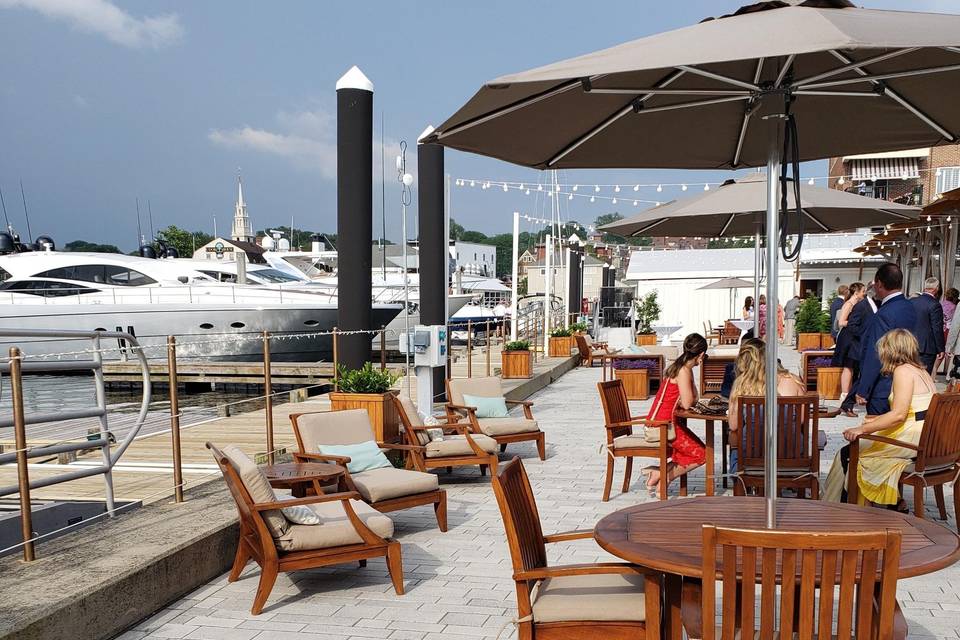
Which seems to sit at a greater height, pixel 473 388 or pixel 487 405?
pixel 473 388

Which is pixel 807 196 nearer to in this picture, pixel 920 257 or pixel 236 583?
pixel 236 583

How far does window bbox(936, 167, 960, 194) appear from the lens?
23.5 metres

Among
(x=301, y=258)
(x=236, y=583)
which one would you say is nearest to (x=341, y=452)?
(x=236, y=583)

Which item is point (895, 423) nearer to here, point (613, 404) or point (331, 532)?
point (613, 404)

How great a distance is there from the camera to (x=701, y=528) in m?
2.69

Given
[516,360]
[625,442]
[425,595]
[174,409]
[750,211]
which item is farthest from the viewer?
[516,360]

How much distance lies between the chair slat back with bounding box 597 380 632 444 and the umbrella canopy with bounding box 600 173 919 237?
5.26ft

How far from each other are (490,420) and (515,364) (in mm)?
6439

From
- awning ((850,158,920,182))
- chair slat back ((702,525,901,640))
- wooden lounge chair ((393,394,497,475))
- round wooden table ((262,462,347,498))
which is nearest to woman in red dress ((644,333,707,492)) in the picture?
wooden lounge chair ((393,394,497,475))

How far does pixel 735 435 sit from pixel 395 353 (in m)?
25.2

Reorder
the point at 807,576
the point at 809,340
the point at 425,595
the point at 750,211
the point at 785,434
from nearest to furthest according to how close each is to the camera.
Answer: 1. the point at 807,576
2. the point at 425,595
3. the point at 785,434
4. the point at 750,211
5. the point at 809,340

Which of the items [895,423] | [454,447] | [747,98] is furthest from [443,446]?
[747,98]

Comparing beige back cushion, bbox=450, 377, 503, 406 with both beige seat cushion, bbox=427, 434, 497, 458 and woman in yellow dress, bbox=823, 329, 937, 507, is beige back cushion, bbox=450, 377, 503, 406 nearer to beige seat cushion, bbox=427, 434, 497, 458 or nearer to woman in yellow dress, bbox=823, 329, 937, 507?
beige seat cushion, bbox=427, 434, 497, 458

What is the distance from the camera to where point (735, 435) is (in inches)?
225
